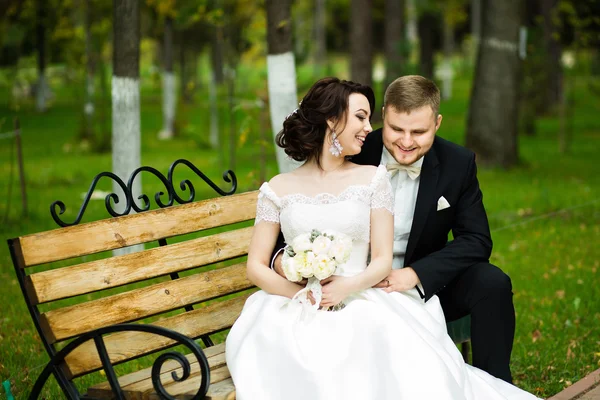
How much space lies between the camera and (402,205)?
4.66m

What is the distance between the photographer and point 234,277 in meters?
4.57

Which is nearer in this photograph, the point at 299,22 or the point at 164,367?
the point at 164,367

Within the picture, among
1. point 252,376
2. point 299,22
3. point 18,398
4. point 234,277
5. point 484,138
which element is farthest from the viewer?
point 299,22

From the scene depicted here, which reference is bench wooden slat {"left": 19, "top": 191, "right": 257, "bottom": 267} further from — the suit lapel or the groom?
the suit lapel

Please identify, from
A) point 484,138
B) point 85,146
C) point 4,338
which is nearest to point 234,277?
point 4,338

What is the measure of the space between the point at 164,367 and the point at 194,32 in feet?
92.8

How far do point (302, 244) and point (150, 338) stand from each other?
0.88 m

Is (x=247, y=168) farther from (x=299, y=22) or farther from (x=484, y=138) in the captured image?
(x=299, y=22)

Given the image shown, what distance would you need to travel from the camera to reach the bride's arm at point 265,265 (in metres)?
4.02

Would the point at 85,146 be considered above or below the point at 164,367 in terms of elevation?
below

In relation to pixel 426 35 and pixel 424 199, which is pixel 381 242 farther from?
pixel 426 35

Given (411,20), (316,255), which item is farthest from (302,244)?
(411,20)

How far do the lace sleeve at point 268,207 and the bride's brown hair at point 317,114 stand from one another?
27 centimetres

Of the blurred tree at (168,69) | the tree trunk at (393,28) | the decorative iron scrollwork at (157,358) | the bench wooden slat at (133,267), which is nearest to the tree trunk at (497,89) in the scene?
the tree trunk at (393,28)
